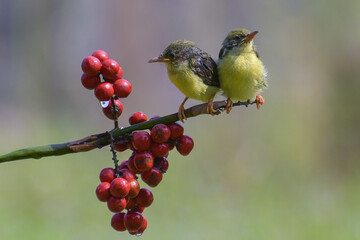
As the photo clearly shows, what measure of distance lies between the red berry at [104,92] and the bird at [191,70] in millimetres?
587

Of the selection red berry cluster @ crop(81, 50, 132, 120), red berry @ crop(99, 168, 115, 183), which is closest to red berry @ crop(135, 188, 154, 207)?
red berry @ crop(99, 168, 115, 183)

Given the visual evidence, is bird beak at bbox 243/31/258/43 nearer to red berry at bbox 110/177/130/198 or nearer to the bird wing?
the bird wing

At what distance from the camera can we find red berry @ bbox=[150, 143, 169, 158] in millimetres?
1406

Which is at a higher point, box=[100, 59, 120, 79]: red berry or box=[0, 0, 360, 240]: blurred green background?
box=[0, 0, 360, 240]: blurred green background

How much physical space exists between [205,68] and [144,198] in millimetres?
907

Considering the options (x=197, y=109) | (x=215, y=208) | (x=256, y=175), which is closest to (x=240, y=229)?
(x=215, y=208)

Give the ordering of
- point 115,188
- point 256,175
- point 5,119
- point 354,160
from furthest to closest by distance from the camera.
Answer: point 5,119 → point 354,160 → point 256,175 → point 115,188

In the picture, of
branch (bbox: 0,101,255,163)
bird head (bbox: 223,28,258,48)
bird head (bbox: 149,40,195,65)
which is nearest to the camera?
branch (bbox: 0,101,255,163)

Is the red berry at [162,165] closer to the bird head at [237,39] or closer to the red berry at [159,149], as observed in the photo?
the red berry at [159,149]

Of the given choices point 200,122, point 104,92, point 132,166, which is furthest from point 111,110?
point 200,122

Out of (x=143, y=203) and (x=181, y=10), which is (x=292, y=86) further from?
(x=143, y=203)

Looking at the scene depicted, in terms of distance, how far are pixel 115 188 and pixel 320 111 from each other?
4.65 meters

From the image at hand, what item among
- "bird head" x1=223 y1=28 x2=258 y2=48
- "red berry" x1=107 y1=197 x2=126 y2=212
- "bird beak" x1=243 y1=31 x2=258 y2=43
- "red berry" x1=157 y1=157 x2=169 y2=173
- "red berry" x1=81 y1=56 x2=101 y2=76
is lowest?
"red berry" x1=107 y1=197 x2=126 y2=212

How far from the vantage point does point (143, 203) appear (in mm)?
1439
